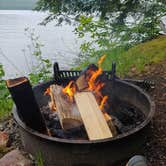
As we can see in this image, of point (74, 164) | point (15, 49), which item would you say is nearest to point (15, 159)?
point (74, 164)

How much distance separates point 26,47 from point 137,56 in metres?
4.53

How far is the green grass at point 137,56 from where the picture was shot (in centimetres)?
500

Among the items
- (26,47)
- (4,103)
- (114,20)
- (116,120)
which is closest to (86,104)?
(116,120)

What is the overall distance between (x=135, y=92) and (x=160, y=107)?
1.58 feet

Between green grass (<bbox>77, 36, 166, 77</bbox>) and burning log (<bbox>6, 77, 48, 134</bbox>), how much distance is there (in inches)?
93.0

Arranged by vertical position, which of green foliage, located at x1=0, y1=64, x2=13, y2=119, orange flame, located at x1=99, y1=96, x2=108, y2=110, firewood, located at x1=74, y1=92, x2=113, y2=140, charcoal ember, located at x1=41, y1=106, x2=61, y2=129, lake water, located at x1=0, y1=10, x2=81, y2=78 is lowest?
lake water, located at x1=0, y1=10, x2=81, y2=78

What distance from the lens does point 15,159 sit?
272cm

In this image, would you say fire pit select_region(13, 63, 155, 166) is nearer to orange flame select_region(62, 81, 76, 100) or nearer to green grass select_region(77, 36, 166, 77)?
orange flame select_region(62, 81, 76, 100)

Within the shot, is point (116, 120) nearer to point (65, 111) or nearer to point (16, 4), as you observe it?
point (65, 111)

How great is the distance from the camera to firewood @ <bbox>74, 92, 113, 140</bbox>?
2547 mm

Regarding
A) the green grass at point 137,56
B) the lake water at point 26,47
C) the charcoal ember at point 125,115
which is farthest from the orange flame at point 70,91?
the lake water at point 26,47

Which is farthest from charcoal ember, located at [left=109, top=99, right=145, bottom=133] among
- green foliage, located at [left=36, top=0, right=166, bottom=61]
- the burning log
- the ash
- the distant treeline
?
the distant treeline

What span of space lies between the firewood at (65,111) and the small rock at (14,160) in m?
0.48

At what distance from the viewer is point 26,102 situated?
2.57m
